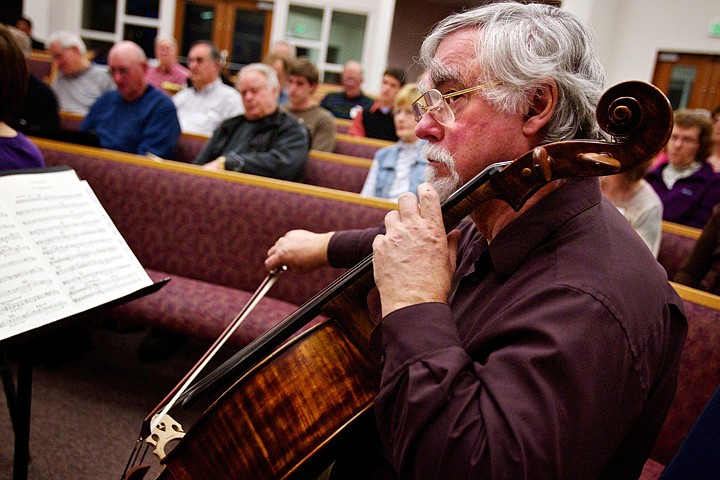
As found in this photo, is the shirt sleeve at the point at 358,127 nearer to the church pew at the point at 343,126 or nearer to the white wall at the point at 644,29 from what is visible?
the church pew at the point at 343,126

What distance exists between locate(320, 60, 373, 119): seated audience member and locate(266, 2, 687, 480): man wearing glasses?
230 inches

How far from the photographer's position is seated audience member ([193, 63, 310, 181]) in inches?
142

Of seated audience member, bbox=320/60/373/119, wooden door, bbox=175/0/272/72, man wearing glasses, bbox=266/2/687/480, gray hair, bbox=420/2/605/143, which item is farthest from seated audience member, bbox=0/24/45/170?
wooden door, bbox=175/0/272/72

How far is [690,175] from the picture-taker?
4.30 meters

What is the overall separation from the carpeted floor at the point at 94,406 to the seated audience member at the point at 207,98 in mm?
2340

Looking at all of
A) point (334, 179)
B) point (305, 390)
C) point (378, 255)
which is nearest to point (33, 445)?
point (305, 390)

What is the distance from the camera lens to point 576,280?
2.94 feet

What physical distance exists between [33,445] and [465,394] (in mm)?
1882

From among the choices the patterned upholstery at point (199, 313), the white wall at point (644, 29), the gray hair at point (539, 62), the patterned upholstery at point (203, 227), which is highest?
the white wall at point (644, 29)

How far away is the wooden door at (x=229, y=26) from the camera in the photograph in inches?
461

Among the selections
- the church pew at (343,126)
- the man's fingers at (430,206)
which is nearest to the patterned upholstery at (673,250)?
the man's fingers at (430,206)

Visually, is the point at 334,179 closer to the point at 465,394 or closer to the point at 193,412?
the point at 193,412

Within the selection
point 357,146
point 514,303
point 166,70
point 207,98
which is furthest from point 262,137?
point 166,70

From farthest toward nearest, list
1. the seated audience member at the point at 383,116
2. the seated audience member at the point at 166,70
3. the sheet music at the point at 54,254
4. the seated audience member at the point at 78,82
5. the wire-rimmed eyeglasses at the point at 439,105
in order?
1. the seated audience member at the point at 166,70
2. the seated audience member at the point at 78,82
3. the seated audience member at the point at 383,116
4. the sheet music at the point at 54,254
5. the wire-rimmed eyeglasses at the point at 439,105
